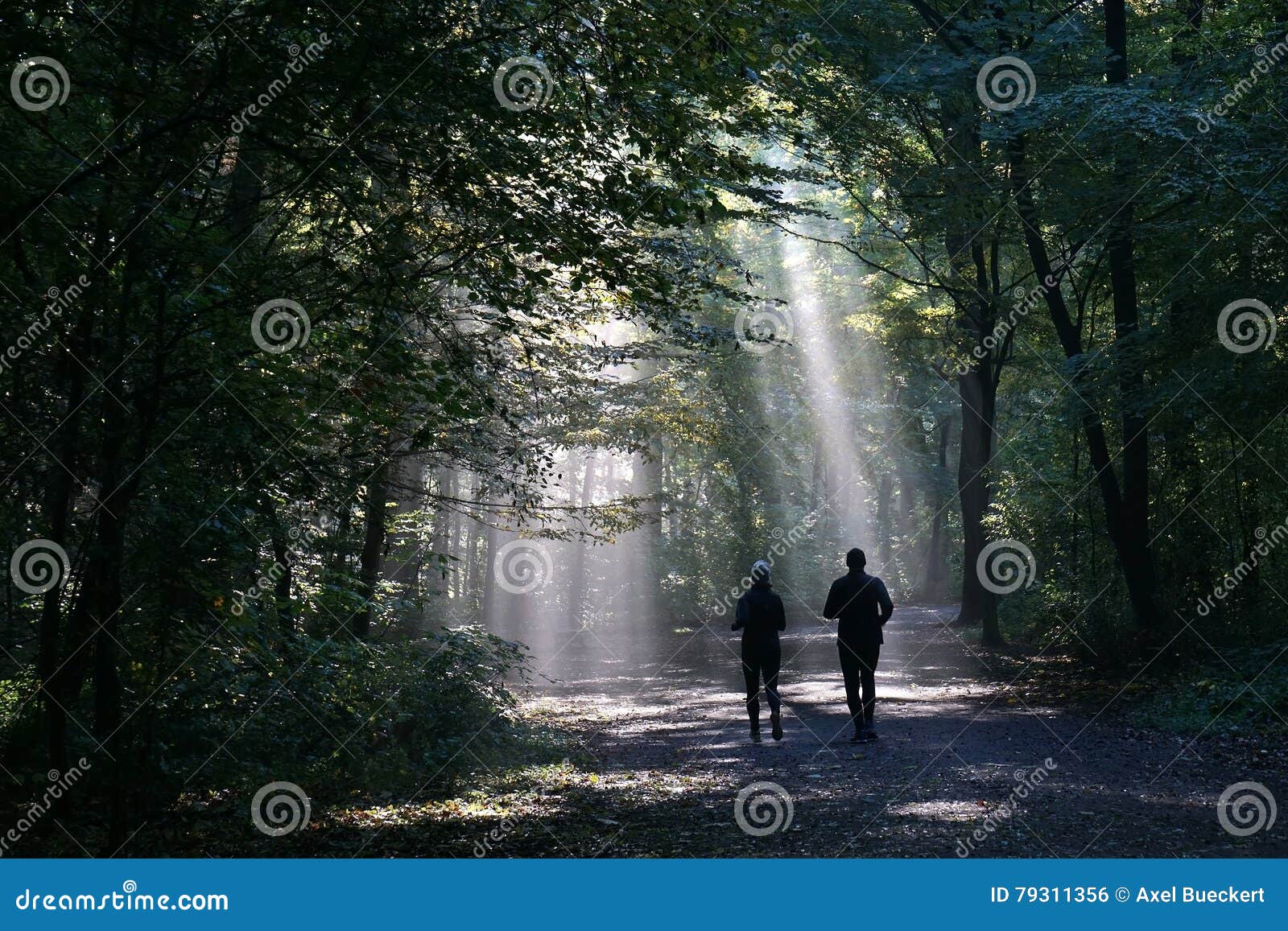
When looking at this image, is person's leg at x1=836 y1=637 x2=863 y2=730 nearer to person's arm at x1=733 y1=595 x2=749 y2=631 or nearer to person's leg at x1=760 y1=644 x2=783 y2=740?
person's leg at x1=760 y1=644 x2=783 y2=740

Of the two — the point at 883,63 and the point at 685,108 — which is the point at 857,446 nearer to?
the point at 883,63

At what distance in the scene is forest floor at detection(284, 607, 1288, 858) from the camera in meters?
7.29

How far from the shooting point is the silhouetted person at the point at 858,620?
12.0 m

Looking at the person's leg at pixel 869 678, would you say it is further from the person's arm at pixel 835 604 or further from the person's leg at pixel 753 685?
the person's leg at pixel 753 685

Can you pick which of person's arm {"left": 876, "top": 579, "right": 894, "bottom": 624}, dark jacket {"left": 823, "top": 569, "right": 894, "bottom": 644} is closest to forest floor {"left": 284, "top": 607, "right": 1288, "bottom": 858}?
dark jacket {"left": 823, "top": 569, "right": 894, "bottom": 644}

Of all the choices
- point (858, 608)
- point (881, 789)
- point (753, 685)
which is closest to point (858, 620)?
point (858, 608)

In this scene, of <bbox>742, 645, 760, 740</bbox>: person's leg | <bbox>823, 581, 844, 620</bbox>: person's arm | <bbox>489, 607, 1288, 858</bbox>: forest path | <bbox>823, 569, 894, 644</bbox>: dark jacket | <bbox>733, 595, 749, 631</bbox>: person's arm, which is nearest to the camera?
<bbox>489, 607, 1288, 858</bbox>: forest path

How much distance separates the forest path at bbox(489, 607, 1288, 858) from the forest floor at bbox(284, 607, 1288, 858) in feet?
0.09

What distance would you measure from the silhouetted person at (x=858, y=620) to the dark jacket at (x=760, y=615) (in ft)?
2.12

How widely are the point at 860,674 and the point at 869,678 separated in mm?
110

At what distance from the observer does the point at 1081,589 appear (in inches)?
814

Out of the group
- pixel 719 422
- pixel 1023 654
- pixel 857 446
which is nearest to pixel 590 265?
pixel 719 422

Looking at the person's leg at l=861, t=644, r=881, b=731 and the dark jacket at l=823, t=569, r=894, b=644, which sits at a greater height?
the dark jacket at l=823, t=569, r=894, b=644

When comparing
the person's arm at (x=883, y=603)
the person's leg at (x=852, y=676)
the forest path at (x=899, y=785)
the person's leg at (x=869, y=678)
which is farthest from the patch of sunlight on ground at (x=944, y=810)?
the person's leg at (x=852, y=676)
